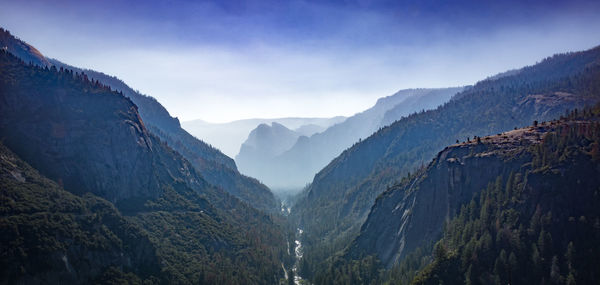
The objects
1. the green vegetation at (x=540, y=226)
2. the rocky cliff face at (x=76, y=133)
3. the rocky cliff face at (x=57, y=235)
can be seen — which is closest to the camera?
the green vegetation at (x=540, y=226)

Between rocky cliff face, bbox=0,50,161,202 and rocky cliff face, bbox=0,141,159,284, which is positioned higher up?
rocky cliff face, bbox=0,50,161,202

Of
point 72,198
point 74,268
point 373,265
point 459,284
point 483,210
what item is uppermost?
point 72,198

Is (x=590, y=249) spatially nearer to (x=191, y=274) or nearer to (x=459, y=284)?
(x=459, y=284)

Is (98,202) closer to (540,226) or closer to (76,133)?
(76,133)

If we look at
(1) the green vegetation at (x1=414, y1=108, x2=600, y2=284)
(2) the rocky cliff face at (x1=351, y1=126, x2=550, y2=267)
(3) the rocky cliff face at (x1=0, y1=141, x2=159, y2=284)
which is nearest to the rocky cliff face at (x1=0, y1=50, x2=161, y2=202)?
(3) the rocky cliff face at (x1=0, y1=141, x2=159, y2=284)

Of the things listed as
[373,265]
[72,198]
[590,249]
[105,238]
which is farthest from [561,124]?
[72,198]

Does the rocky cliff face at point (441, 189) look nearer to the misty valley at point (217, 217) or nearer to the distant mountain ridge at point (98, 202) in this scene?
the misty valley at point (217, 217)

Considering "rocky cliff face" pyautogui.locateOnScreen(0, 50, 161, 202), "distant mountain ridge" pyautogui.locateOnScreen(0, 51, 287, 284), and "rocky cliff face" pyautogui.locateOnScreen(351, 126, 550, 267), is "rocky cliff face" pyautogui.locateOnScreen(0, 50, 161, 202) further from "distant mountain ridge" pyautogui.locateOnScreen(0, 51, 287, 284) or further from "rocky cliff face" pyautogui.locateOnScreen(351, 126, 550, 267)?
"rocky cliff face" pyautogui.locateOnScreen(351, 126, 550, 267)

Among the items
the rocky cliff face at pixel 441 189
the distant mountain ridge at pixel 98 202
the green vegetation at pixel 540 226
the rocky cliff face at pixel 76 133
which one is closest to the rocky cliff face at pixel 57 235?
the distant mountain ridge at pixel 98 202
